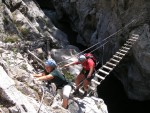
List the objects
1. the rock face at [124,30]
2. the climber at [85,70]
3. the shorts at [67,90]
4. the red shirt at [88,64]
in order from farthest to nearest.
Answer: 1. the rock face at [124,30]
2. the red shirt at [88,64]
3. the climber at [85,70]
4. the shorts at [67,90]

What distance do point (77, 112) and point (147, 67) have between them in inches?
356

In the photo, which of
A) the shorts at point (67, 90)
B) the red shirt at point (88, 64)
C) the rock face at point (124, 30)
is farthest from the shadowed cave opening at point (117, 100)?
the shorts at point (67, 90)

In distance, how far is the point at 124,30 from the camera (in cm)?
2172

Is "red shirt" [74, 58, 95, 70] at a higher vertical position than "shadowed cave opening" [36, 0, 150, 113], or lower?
higher

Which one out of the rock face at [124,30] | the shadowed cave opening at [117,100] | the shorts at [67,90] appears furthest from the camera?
the shadowed cave opening at [117,100]

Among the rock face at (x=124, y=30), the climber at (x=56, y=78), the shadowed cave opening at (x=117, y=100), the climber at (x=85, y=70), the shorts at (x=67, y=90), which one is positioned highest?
the climber at (x=56, y=78)

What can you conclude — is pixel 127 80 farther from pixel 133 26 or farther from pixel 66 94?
pixel 66 94

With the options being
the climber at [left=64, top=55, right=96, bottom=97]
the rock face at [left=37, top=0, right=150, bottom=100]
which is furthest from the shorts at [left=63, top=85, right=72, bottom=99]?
the rock face at [left=37, top=0, right=150, bottom=100]

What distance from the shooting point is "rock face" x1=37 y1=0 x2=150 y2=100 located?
19.8 metres

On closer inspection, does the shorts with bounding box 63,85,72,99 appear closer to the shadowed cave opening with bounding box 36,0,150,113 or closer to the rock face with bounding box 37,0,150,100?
the rock face with bounding box 37,0,150,100

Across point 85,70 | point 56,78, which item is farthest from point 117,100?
point 56,78

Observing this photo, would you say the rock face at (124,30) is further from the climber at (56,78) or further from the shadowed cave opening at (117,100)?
the climber at (56,78)

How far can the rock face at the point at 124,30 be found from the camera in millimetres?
19750

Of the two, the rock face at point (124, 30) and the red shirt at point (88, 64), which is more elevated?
the red shirt at point (88, 64)
